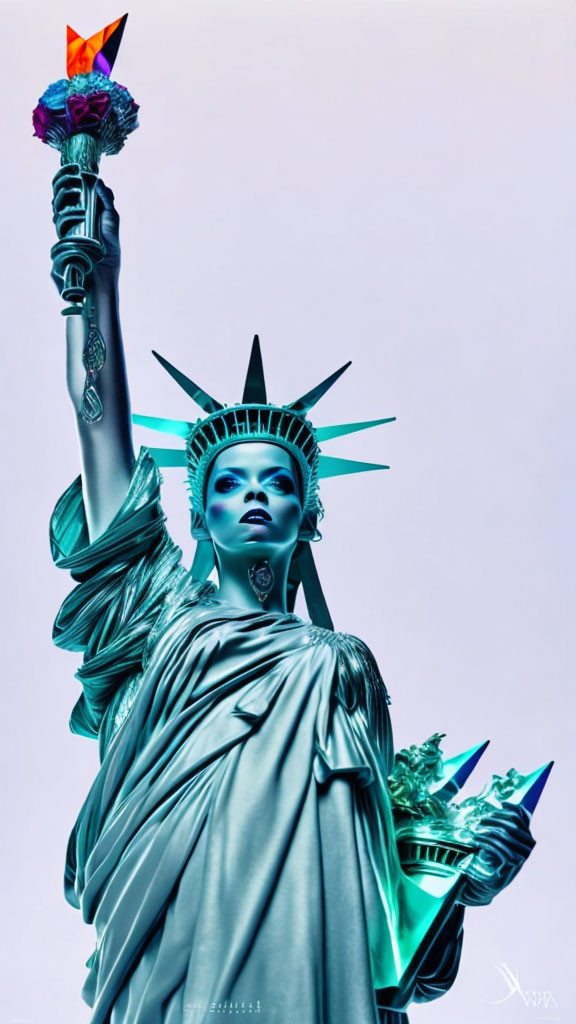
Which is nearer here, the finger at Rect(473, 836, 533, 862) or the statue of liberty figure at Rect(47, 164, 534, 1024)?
the statue of liberty figure at Rect(47, 164, 534, 1024)

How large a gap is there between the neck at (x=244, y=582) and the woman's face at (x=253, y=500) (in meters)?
0.04

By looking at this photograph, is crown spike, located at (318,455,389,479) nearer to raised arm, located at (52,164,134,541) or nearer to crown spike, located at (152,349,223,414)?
crown spike, located at (152,349,223,414)

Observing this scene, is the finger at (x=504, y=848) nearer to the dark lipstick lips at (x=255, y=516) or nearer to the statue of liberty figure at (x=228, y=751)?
the statue of liberty figure at (x=228, y=751)

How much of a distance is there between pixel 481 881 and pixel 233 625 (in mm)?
1248

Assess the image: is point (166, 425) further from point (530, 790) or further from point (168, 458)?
point (530, 790)

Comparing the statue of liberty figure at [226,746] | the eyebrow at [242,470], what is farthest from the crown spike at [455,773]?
the eyebrow at [242,470]

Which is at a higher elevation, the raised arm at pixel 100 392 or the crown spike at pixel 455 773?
the raised arm at pixel 100 392

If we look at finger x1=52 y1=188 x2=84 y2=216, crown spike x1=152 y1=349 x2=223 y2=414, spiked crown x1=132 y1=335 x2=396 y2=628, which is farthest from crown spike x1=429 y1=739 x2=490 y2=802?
finger x1=52 y1=188 x2=84 y2=216

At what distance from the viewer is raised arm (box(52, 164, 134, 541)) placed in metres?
5.31

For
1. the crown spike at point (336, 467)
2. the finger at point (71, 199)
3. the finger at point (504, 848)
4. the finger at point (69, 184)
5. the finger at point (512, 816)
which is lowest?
the finger at point (504, 848)

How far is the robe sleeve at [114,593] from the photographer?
523cm

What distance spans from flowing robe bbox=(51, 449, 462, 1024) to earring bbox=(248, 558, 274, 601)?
0.18m

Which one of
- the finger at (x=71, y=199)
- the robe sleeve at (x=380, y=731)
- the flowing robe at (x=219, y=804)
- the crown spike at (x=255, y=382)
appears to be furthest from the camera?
the crown spike at (x=255, y=382)

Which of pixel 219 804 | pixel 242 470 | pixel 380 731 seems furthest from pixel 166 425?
pixel 219 804
